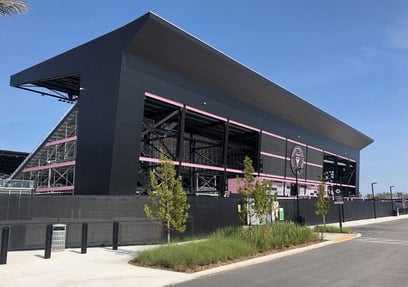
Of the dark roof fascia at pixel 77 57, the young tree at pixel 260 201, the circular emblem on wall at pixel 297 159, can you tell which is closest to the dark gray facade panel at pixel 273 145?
the circular emblem on wall at pixel 297 159

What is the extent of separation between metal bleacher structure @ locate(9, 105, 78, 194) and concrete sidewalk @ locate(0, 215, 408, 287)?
22.5 meters

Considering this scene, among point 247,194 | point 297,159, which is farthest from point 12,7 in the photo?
point 297,159

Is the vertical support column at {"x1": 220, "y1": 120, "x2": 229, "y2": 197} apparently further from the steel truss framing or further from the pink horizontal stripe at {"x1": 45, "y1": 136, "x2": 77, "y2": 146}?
the pink horizontal stripe at {"x1": 45, "y1": 136, "x2": 77, "y2": 146}

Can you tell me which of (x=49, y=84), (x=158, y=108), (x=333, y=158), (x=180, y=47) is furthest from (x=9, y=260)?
(x=333, y=158)

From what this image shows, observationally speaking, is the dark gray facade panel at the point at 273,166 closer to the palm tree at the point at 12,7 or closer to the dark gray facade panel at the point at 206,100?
the dark gray facade panel at the point at 206,100

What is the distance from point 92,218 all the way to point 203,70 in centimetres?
2359

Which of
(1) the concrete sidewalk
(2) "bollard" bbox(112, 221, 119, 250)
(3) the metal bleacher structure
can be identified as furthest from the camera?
(3) the metal bleacher structure

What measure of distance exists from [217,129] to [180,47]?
1900cm

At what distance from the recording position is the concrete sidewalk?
10.8 metres

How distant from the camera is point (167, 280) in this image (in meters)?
11.2

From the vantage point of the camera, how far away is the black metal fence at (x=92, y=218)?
17656 millimetres

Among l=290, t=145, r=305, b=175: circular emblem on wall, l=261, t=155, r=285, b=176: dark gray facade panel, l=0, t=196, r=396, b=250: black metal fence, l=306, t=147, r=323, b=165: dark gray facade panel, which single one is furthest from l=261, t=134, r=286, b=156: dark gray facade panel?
l=0, t=196, r=396, b=250: black metal fence

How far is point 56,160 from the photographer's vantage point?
42125 millimetres

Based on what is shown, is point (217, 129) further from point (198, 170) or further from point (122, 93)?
point (122, 93)
